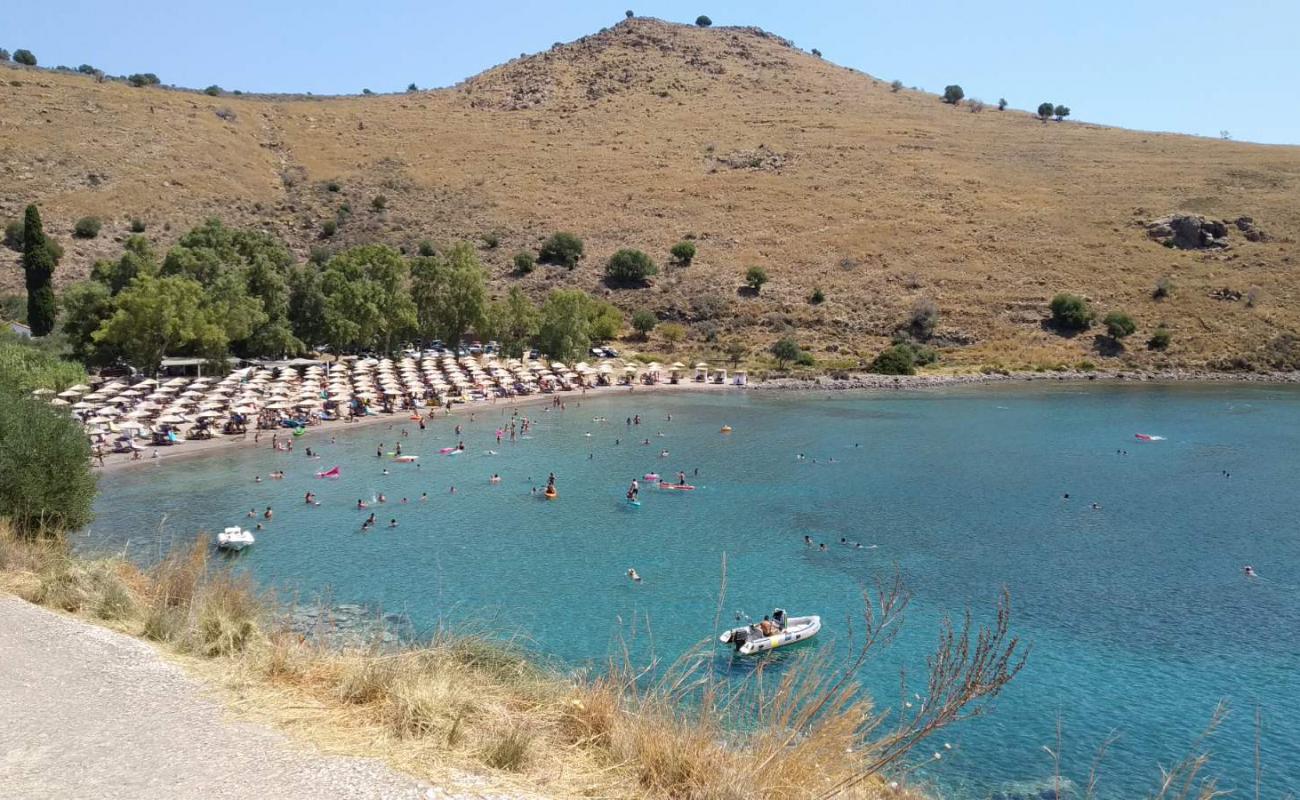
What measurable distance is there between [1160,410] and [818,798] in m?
66.4

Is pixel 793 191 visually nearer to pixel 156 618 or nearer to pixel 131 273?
pixel 131 273

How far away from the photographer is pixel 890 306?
89188 millimetres

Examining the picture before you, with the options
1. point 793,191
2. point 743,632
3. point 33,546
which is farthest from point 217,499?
point 793,191

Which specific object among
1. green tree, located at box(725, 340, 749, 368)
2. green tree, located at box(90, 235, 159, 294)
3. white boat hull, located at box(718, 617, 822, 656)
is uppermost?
green tree, located at box(90, 235, 159, 294)

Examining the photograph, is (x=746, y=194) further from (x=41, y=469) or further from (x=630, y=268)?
(x=41, y=469)

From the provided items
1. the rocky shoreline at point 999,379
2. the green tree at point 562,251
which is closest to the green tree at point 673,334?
the rocky shoreline at point 999,379

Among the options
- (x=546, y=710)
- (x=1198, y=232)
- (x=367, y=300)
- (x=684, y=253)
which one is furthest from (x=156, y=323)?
(x=1198, y=232)

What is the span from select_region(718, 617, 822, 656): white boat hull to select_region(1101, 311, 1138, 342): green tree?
242 feet

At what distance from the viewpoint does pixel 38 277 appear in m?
60.3

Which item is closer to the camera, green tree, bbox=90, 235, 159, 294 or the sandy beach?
the sandy beach

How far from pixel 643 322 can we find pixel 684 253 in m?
14.7

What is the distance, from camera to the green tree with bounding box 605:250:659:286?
3656 inches

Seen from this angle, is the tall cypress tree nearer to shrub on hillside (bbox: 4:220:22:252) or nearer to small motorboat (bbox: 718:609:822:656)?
shrub on hillside (bbox: 4:220:22:252)

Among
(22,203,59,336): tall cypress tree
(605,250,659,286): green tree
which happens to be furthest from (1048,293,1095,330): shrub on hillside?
(22,203,59,336): tall cypress tree
